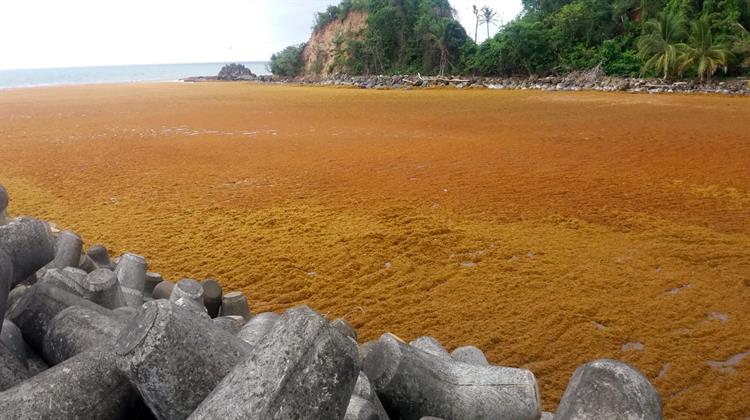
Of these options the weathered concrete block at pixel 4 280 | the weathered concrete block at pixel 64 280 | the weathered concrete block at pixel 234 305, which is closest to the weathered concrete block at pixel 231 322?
the weathered concrete block at pixel 234 305

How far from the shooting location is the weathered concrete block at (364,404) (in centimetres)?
260

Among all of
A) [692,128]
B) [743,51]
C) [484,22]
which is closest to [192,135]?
[692,128]

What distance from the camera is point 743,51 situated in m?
31.2

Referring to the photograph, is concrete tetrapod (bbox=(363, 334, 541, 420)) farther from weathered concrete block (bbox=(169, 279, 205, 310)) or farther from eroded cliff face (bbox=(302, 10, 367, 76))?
eroded cliff face (bbox=(302, 10, 367, 76))

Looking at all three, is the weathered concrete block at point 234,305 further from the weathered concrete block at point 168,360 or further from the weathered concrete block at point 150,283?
the weathered concrete block at point 168,360

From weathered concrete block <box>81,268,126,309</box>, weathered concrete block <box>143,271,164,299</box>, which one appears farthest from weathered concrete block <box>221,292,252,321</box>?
weathered concrete block <box>81,268,126,309</box>

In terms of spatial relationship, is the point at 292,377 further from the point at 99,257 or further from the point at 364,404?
the point at 99,257

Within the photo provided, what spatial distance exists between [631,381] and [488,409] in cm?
85

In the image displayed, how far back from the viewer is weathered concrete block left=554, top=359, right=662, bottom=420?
96.8 inches

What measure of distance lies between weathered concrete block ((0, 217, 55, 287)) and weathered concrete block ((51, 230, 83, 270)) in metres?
1.11

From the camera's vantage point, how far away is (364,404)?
2672 millimetres

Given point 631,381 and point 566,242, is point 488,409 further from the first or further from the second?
point 566,242

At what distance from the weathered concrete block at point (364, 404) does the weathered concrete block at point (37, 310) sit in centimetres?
159

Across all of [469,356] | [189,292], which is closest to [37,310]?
[189,292]
